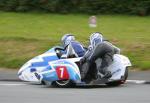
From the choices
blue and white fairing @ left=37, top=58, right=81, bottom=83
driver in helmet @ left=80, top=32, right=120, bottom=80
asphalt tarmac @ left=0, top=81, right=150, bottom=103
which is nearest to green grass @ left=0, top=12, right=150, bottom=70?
driver in helmet @ left=80, top=32, right=120, bottom=80

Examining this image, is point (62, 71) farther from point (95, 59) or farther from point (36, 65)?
point (95, 59)

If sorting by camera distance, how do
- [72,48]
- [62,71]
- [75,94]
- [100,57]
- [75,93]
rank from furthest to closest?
[72,48] < [100,57] < [62,71] < [75,93] < [75,94]

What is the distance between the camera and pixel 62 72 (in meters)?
16.5

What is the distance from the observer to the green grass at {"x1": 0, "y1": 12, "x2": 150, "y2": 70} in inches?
840

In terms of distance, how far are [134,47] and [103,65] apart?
490 centimetres

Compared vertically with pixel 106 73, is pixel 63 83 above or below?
below

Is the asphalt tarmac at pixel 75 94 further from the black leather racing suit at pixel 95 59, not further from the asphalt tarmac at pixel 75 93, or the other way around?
the black leather racing suit at pixel 95 59

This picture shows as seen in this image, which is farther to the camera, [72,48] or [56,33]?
[56,33]

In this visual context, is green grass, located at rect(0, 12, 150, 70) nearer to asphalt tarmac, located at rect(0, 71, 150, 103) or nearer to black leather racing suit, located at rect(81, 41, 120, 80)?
asphalt tarmac, located at rect(0, 71, 150, 103)

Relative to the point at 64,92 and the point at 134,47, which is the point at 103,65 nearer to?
the point at 64,92

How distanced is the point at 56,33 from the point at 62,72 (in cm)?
854

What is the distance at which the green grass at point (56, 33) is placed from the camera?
21.3 metres

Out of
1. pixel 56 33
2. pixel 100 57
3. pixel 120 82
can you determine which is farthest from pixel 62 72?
pixel 56 33

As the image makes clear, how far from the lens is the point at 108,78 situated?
653 inches
